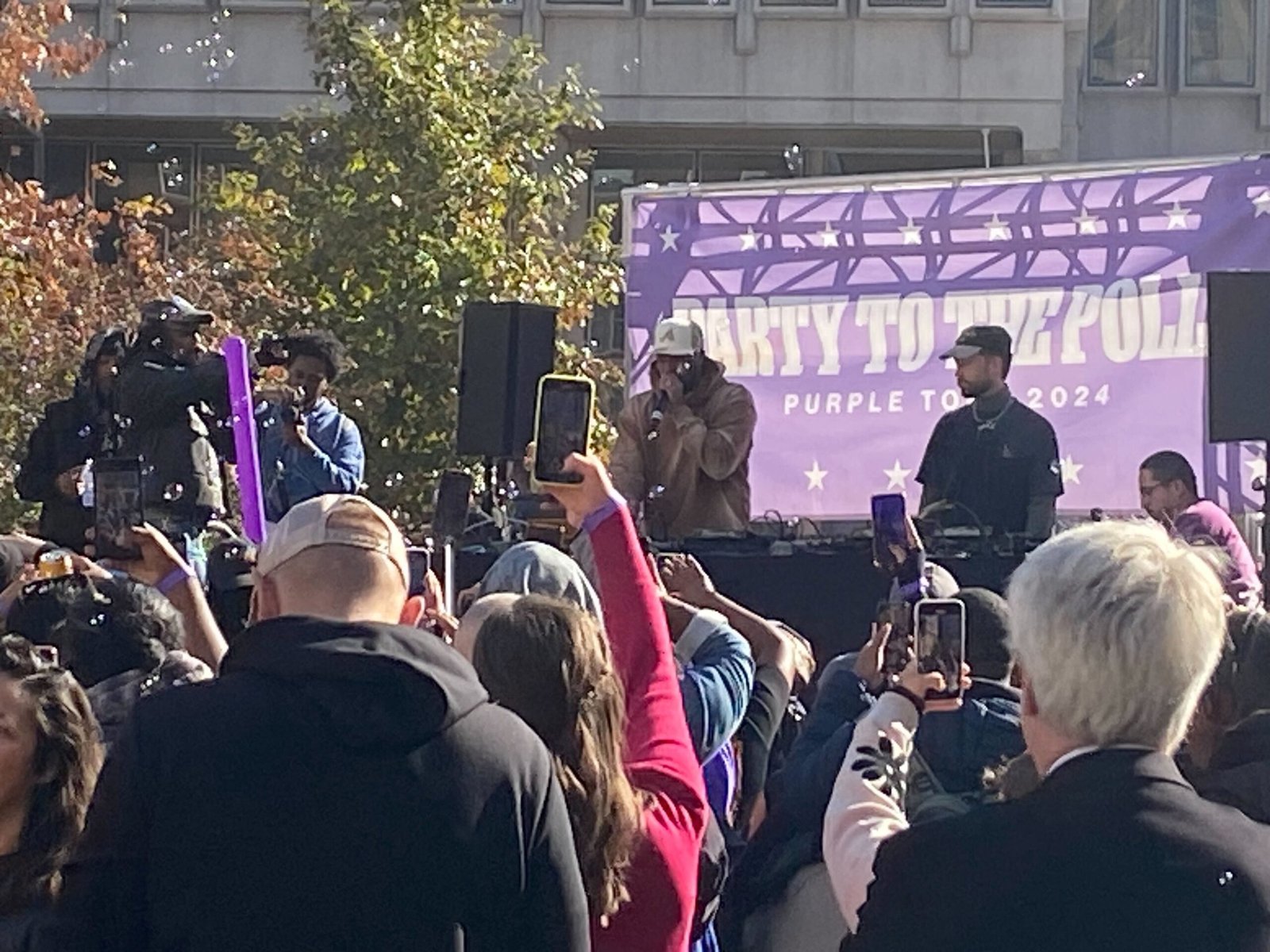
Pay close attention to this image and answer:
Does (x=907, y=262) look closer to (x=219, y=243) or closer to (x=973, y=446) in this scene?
(x=973, y=446)

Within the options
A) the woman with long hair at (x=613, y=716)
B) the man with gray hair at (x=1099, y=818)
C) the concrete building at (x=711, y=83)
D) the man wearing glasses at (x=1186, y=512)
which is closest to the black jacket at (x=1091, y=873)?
the man with gray hair at (x=1099, y=818)

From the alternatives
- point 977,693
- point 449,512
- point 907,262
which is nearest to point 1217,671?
point 977,693

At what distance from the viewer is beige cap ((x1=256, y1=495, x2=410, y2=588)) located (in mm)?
3191

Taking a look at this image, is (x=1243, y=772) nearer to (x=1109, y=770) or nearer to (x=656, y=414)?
(x=1109, y=770)

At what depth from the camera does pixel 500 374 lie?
920 centimetres

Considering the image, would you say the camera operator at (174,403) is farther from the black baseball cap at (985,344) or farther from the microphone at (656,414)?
the black baseball cap at (985,344)

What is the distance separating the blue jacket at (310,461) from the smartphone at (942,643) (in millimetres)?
6104

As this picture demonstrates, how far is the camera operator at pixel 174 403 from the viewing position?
7.97 metres

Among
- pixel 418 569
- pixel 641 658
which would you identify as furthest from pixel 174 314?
pixel 641 658

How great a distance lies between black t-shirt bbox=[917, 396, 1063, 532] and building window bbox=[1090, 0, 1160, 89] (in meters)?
20.2

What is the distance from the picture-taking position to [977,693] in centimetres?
397

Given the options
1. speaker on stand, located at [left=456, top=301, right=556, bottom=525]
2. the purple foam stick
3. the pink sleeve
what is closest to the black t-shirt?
speaker on stand, located at [left=456, top=301, right=556, bottom=525]

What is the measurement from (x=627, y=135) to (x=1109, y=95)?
5957mm

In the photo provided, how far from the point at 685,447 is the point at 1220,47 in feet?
69.0
